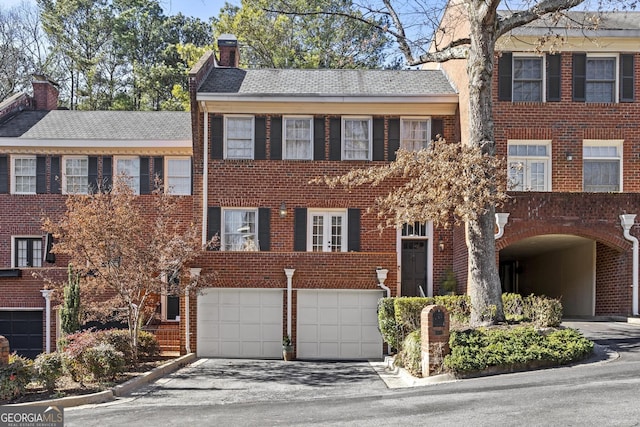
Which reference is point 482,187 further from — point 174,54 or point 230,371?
point 174,54

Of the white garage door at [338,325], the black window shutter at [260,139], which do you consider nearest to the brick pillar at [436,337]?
the white garage door at [338,325]

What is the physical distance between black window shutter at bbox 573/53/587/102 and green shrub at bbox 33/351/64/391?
50.4 ft

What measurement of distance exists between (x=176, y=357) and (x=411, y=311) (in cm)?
629

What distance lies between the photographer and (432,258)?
2180 cm

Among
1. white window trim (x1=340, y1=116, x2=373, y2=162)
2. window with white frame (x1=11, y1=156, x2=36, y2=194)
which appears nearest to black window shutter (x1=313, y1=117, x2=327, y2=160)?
white window trim (x1=340, y1=116, x2=373, y2=162)

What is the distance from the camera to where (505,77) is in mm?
20906

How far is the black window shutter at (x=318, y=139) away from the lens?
71.8ft

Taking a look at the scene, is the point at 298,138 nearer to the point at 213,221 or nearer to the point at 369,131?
the point at 369,131

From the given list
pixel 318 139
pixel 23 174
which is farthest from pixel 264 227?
pixel 23 174

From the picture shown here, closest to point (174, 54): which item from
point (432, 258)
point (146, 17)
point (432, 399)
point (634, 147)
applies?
point (146, 17)

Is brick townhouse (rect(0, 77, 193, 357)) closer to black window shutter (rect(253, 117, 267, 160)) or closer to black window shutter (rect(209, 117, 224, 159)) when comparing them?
black window shutter (rect(209, 117, 224, 159))

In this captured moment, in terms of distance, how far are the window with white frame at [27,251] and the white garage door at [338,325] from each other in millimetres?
9272

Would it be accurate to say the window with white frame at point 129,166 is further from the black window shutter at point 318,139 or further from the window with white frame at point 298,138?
the black window shutter at point 318,139

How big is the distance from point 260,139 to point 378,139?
3.48m
